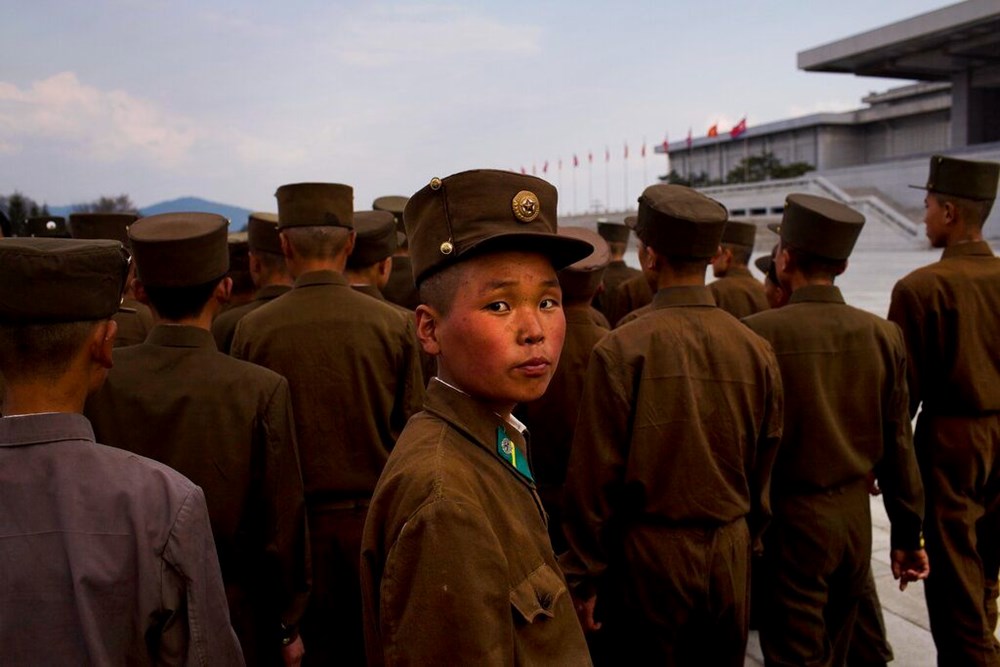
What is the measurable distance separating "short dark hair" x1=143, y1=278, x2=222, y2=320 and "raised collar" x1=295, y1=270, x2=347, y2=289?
29.4 inches

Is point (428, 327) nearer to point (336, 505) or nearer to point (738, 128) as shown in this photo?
point (336, 505)

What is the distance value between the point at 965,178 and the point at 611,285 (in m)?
3.34

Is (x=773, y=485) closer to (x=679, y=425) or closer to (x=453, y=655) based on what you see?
(x=679, y=425)

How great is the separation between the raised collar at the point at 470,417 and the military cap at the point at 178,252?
1316 millimetres

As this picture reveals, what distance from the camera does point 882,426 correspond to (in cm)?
338

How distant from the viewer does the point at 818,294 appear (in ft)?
11.2

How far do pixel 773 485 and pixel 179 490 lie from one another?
247 centimetres

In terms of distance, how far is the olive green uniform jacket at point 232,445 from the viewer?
250 cm

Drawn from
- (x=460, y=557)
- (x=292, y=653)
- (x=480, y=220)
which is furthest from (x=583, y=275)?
(x=460, y=557)

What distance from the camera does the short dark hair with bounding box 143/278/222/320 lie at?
8.57ft

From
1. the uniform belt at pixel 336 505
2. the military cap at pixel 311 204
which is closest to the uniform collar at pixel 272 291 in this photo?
the military cap at pixel 311 204

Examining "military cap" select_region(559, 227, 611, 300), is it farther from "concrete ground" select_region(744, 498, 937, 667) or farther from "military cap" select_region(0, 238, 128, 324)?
"military cap" select_region(0, 238, 128, 324)

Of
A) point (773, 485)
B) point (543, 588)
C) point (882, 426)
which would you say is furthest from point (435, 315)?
point (882, 426)

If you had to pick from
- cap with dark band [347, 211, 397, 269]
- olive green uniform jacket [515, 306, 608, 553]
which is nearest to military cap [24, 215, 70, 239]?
cap with dark band [347, 211, 397, 269]
